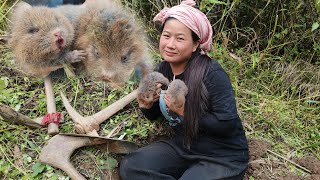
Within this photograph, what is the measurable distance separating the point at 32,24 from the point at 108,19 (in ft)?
2.27

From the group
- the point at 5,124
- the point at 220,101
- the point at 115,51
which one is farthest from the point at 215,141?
the point at 5,124

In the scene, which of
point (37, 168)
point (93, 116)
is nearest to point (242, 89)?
point (93, 116)

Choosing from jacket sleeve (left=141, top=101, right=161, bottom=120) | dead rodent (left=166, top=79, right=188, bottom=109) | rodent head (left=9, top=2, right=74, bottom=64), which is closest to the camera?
dead rodent (left=166, top=79, right=188, bottom=109)

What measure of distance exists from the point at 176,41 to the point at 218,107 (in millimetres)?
546

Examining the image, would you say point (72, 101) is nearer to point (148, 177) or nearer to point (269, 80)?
point (148, 177)

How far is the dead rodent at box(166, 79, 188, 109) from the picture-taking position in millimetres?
2580

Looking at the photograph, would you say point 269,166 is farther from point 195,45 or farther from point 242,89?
point 195,45

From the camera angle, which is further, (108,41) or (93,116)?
(93,116)

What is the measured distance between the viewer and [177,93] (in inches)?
102

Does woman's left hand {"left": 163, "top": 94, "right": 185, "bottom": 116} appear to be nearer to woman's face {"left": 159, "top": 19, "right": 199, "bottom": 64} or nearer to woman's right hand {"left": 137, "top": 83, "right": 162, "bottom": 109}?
woman's right hand {"left": 137, "top": 83, "right": 162, "bottom": 109}

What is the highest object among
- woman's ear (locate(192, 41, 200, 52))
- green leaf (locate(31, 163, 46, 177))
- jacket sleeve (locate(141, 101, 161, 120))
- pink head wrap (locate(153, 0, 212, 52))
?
pink head wrap (locate(153, 0, 212, 52))

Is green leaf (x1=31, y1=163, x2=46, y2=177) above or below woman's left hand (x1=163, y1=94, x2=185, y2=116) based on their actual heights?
below

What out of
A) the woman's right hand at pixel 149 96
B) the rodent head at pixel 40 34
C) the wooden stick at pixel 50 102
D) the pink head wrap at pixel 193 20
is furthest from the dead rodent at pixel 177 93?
the rodent head at pixel 40 34

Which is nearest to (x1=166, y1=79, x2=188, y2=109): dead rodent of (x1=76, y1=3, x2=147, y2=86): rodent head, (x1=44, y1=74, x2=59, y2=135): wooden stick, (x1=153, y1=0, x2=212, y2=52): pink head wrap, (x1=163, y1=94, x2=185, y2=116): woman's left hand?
(x1=163, y1=94, x2=185, y2=116): woman's left hand
